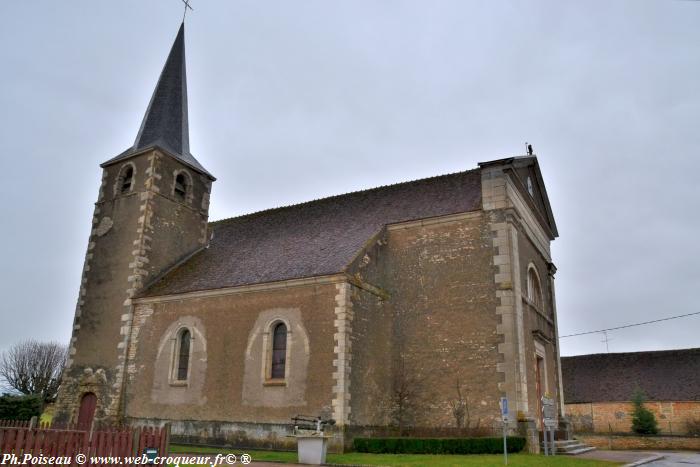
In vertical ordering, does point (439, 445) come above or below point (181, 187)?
below

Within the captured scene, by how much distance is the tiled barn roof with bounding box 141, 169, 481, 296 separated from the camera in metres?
21.3

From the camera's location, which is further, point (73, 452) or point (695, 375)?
point (695, 375)

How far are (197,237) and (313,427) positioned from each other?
13625mm

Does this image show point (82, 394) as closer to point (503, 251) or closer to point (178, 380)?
point (178, 380)

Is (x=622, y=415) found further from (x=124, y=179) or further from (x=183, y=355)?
(x=124, y=179)

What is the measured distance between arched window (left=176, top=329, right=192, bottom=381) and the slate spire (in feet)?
30.4

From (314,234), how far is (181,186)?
26.6 feet

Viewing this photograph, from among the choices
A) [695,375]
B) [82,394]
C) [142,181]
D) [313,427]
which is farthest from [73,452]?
[695,375]

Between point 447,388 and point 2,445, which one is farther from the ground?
point 447,388

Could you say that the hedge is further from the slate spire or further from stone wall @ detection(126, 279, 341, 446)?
the slate spire

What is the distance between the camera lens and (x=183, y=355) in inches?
869

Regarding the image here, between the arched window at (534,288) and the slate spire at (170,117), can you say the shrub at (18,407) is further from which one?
the arched window at (534,288)

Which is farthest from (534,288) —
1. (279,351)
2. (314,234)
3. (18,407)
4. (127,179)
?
(18,407)

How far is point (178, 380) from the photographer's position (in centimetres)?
2167
